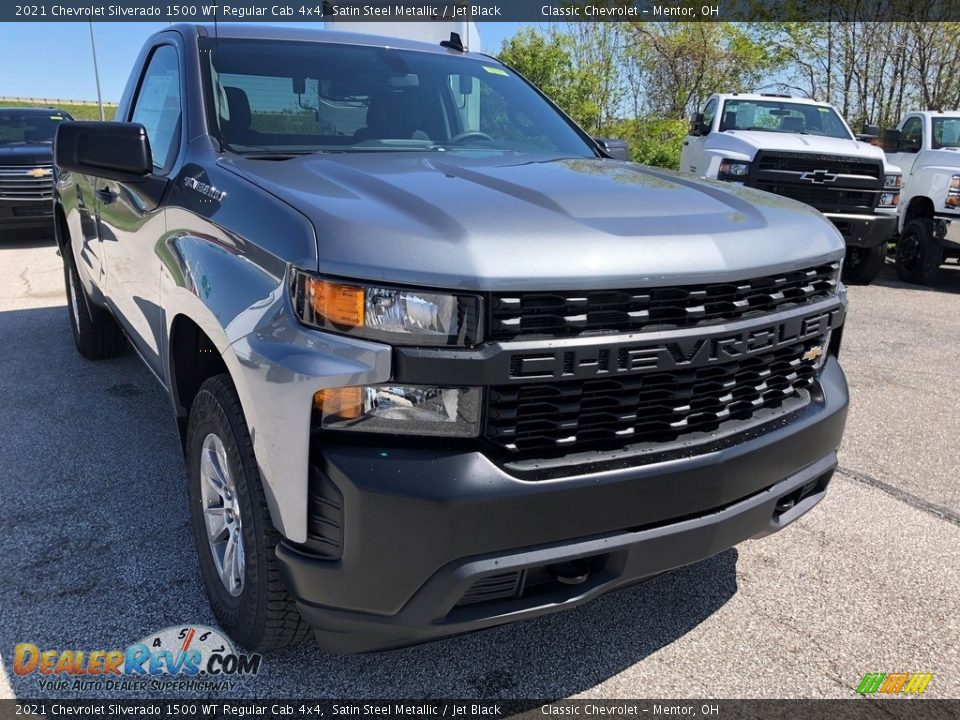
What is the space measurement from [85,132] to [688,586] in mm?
2531

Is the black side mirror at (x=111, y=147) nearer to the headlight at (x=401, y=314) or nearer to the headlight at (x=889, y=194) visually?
the headlight at (x=401, y=314)

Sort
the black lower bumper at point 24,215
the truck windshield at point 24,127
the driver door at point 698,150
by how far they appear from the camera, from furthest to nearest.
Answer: the truck windshield at point 24,127 → the black lower bumper at point 24,215 → the driver door at point 698,150

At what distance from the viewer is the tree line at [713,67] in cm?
1605

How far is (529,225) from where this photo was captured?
1.89 metres

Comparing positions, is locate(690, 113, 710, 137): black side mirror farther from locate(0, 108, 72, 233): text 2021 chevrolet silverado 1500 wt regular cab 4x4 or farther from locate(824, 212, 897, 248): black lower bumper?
locate(0, 108, 72, 233): text 2021 chevrolet silverado 1500 wt regular cab 4x4

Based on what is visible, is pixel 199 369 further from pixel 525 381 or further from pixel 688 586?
pixel 688 586

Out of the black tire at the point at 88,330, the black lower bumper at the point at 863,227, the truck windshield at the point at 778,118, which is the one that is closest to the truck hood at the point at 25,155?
the black tire at the point at 88,330

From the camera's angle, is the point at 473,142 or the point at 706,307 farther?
the point at 473,142

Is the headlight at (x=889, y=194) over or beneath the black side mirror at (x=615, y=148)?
beneath

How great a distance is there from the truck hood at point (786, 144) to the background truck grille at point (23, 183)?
324 inches

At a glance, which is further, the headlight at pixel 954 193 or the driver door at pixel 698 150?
the driver door at pixel 698 150

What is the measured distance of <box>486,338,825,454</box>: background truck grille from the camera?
5.92 feet

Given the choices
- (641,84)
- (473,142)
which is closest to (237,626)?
(473,142)

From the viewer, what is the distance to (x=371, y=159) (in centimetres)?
261
